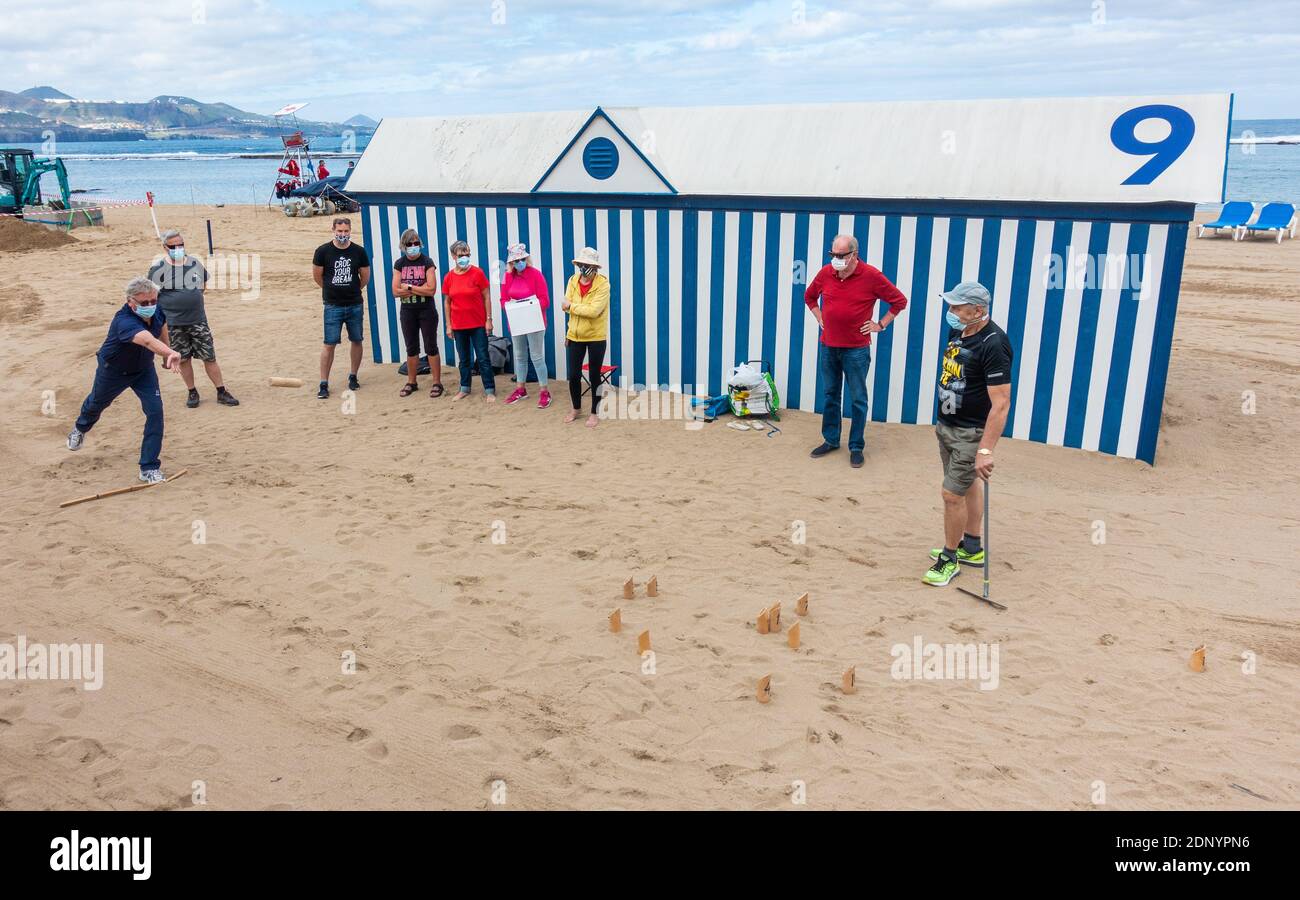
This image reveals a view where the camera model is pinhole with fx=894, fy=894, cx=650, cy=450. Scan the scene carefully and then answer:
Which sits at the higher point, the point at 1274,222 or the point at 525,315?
the point at 1274,222

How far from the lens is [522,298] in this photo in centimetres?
907

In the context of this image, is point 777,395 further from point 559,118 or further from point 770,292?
point 559,118

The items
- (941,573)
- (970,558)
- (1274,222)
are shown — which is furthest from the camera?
(1274,222)

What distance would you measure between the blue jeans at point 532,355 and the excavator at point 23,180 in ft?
72.9

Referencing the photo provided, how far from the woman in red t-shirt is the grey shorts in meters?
5.38

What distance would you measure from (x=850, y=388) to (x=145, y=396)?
5.91 metres

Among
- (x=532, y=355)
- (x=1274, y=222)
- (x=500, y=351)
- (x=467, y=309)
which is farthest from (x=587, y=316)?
(x=1274, y=222)

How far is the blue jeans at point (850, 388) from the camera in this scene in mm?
7523

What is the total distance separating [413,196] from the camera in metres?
10.4

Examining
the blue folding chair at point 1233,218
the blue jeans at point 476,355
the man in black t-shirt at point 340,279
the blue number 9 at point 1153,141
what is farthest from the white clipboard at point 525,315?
the blue folding chair at point 1233,218

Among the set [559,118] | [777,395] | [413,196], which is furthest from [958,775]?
[413,196]

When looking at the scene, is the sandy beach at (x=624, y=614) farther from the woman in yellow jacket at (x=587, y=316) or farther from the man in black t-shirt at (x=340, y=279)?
the man in black t-shirt at (x=340, y=279)

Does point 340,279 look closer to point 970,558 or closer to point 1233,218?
point 970,558

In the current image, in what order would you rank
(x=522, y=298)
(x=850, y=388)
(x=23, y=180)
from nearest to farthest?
1. (x=850, y=388)
2. (x=522, y=298)
3. (x=23, y=180)
